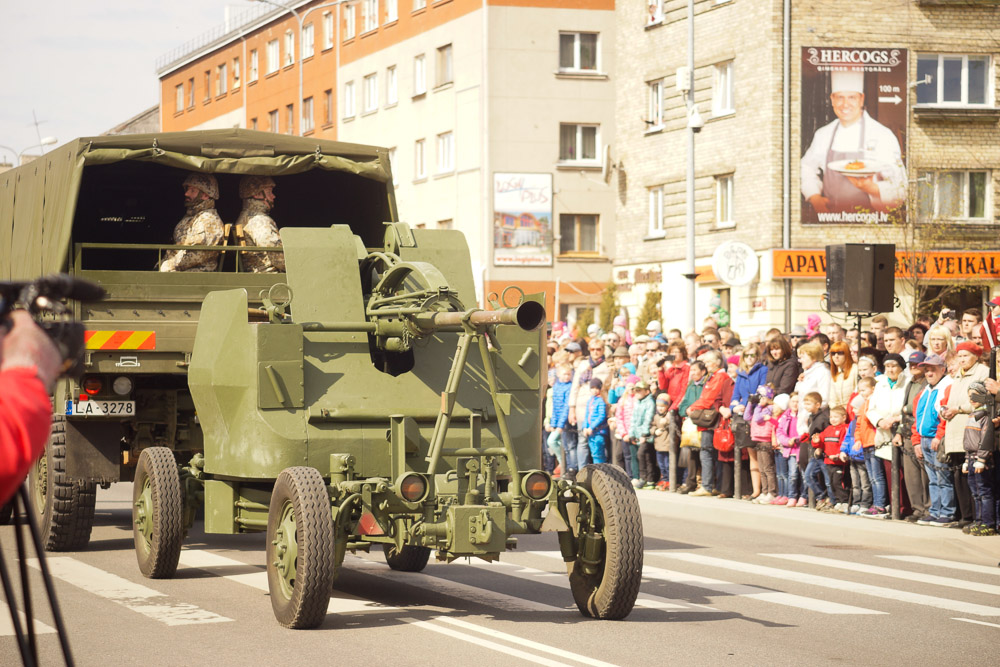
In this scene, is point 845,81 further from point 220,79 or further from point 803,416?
point 220,79

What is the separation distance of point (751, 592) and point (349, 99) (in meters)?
50.6

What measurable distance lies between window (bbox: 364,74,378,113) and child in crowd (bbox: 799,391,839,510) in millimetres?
42149

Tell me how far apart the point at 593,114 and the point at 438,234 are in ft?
128

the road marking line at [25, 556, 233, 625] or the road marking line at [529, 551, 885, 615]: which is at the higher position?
the road marking line at [25, 556, 233, 625]

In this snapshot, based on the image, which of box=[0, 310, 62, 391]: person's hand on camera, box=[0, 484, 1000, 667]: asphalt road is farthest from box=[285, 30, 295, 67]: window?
box=[0, 310, 62, 391]: person's hand on camera

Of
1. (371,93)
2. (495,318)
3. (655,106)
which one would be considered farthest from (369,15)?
(495,318)

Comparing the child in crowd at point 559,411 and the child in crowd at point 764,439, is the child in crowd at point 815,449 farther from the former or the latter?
the child in crowd at point 559,411

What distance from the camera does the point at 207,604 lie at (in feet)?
33.9

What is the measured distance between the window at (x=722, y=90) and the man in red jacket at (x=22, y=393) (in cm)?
3648

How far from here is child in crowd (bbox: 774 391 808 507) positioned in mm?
17406

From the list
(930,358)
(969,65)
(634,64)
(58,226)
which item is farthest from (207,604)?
(634,64)

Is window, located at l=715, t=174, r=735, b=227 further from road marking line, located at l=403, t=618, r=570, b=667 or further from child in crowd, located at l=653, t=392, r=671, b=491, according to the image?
road marking line, located at l=403, t=618, r=570, b=667

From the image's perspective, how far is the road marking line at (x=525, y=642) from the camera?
8279mm

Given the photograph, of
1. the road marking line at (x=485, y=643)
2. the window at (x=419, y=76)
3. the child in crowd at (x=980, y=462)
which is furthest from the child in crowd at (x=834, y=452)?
the window at (x=419, y=76)
